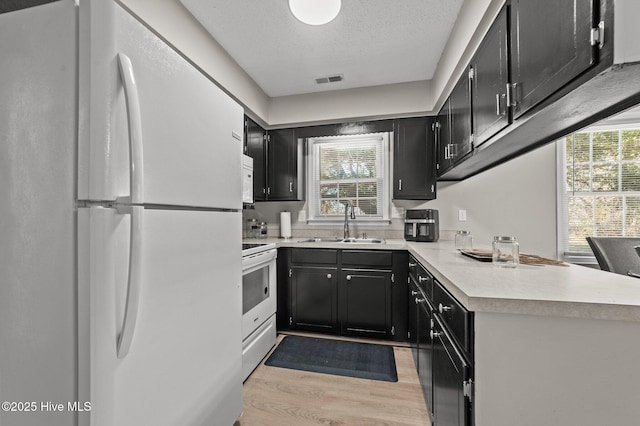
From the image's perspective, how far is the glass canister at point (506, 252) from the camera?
132 cm

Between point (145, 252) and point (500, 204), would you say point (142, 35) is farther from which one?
point (500, 204)

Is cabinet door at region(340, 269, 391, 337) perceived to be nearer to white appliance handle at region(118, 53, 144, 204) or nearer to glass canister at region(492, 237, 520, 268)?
glass canister at region(492, 237, 520, 268)

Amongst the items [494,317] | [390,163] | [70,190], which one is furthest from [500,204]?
[70,190]

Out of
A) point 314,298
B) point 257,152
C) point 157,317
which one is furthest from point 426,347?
point 257,152

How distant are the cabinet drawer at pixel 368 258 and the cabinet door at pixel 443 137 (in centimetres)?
95

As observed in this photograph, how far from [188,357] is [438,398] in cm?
112

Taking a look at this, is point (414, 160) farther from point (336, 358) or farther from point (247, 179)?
point (336, 358)

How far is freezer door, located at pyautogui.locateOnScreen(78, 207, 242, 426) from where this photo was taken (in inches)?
30.6

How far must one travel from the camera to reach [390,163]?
3.21 meters

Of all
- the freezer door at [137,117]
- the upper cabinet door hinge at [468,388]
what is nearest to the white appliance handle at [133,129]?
the freezer door at [137,117]

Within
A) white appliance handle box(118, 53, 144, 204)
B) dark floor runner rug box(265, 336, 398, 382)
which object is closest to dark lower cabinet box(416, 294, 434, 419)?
dark floor runner rug box(265, 336, 398, 382)

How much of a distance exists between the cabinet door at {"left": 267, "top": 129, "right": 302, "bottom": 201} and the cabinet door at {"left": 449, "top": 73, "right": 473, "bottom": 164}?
5.43 feet

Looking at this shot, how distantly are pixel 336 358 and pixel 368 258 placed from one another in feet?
2.91

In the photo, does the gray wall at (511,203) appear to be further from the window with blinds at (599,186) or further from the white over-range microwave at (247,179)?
the white over-range microwave at (247,179)
